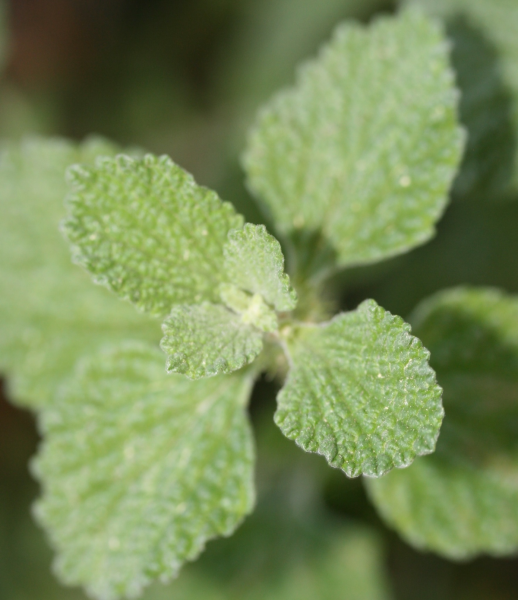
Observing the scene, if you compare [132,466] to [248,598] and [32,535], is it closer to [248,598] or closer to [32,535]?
[248,598]

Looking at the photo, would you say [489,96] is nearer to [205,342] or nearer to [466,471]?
[466,471]

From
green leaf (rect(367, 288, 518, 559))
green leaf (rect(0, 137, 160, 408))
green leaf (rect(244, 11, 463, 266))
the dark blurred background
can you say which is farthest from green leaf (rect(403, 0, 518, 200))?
green leaf (rect(0, 137, 160, 408))

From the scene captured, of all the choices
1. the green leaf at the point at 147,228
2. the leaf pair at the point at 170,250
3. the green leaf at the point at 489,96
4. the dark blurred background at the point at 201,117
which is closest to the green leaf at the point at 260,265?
the leaf pair at the point at 170,250

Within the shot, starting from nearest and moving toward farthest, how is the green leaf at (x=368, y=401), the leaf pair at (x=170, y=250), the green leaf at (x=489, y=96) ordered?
1. the green leaf at (x=368, y=401)
2. the leaf pair at (x=170, y=250)
3. the green leaf at (x=489, y=96)

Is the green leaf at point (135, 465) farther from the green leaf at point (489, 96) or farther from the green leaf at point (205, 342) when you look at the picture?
the green leaf at point (489, 96)

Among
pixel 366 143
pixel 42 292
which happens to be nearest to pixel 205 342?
pixel 366 143

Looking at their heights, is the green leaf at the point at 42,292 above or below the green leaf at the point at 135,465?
above
